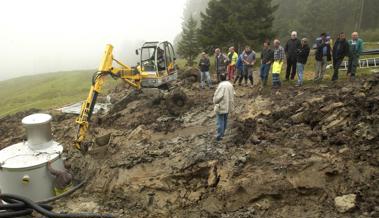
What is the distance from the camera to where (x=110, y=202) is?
9828 millimetres

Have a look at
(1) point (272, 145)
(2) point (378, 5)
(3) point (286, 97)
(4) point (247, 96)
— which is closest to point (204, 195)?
(1) point (272, 145)

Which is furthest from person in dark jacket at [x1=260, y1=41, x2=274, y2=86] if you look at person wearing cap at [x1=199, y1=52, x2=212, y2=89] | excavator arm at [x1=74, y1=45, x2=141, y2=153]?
excavator arm at [x1=74, y1=45, x2=141, y2=153]

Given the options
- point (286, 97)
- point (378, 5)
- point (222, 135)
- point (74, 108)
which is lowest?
point (74, 108)

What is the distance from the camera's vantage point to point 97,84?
14180mm

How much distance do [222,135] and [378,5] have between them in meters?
48.4

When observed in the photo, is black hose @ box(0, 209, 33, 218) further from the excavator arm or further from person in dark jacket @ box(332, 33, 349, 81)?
person in dark jacket @ box(332, 33, 349, 81)

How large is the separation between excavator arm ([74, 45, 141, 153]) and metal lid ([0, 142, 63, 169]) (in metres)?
1.41

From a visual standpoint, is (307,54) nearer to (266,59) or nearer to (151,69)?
(266,59)

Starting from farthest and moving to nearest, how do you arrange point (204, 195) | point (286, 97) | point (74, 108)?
point (74, 108)
point (286, 97)
point (204, 195)

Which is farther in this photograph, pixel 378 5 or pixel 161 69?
pixel 378 5

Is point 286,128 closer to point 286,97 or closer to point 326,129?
point 326,129

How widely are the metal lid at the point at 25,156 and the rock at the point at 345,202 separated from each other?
27.1ft

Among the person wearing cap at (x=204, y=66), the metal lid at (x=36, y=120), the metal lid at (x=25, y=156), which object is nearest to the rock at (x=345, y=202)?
the metal lid at (x=25, y=156)

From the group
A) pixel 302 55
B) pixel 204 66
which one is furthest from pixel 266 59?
pixel 204 66
